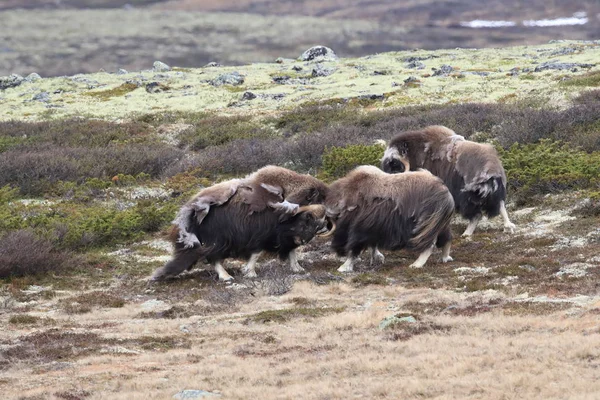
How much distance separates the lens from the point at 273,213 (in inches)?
444

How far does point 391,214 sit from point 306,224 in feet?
3.79

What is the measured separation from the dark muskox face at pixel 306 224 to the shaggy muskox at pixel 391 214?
0.62ft

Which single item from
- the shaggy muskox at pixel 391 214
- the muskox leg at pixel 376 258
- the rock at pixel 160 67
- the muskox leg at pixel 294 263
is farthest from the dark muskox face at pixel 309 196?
the rock at pixel 160 67

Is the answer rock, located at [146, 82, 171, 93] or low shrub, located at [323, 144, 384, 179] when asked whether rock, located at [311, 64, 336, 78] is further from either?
low shrub, located at [323, 144, 384, 179]

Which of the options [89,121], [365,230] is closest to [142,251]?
[365,230]

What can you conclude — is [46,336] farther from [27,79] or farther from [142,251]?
[27,79]

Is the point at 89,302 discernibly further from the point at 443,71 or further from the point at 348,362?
the point at 443,71

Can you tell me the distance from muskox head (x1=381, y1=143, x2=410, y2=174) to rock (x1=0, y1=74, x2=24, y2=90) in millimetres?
41569

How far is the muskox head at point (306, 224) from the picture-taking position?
11.3 metres

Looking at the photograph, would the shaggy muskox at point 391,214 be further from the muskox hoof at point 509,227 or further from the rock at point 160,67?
the rock at point 160,67

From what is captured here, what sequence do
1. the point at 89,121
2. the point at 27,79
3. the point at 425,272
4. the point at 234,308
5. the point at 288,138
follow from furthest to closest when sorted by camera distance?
the point at 27,79
the point at 89,121
the point at 288,138
the point at 425,272
the point at 234,308

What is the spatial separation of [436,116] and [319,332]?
16.5 m

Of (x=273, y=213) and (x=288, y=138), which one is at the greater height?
(x=273, y=213)

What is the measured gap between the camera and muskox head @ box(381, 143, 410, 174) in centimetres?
1341
